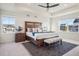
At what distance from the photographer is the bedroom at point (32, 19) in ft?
5.63

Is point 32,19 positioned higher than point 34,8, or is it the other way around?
point 34,8

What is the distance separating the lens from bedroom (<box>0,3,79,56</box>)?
5.63 ft

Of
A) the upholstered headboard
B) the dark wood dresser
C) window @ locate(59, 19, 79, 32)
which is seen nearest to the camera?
window @ locate(59, 19, 79, 32)

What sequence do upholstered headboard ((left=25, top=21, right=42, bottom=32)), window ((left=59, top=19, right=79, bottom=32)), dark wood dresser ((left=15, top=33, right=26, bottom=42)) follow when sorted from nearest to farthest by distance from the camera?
window ((left=59, top=19, right=79, bottom=32)) → dark wood dresser ((left=15, top=33, right=26, bottom=42)) → upholstered headboard ((left=25, top=21, right=42, bottom=32))

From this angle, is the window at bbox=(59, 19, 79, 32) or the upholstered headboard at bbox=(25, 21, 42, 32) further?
the upholstered headboard at bbox=(25, 21, 42, 32)

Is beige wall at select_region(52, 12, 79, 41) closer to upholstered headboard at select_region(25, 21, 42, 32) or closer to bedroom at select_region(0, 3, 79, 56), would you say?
bedroom at select_region(0, 3, 79, 56)

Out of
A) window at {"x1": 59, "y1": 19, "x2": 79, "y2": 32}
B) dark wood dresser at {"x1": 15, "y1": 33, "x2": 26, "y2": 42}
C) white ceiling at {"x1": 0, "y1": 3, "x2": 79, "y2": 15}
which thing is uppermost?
white ceiling at {"x1": 0, "y1": 3, "x2": 79, "y2": 15}

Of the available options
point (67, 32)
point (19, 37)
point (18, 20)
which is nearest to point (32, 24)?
point (18, 20)

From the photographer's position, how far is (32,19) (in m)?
2.20

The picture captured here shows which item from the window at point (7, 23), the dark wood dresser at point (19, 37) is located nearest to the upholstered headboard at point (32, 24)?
the dark wood dresser at point (19, 37)

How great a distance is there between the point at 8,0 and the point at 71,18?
1535mm

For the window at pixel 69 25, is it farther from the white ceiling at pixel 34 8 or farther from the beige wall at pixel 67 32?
the white ceiling at pixel 34 8

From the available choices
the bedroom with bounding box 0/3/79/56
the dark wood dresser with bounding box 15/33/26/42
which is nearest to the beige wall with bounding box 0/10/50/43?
the bedroom with bounding box 0/3/79/56

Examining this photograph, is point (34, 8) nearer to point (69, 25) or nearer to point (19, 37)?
point (19, 37)
